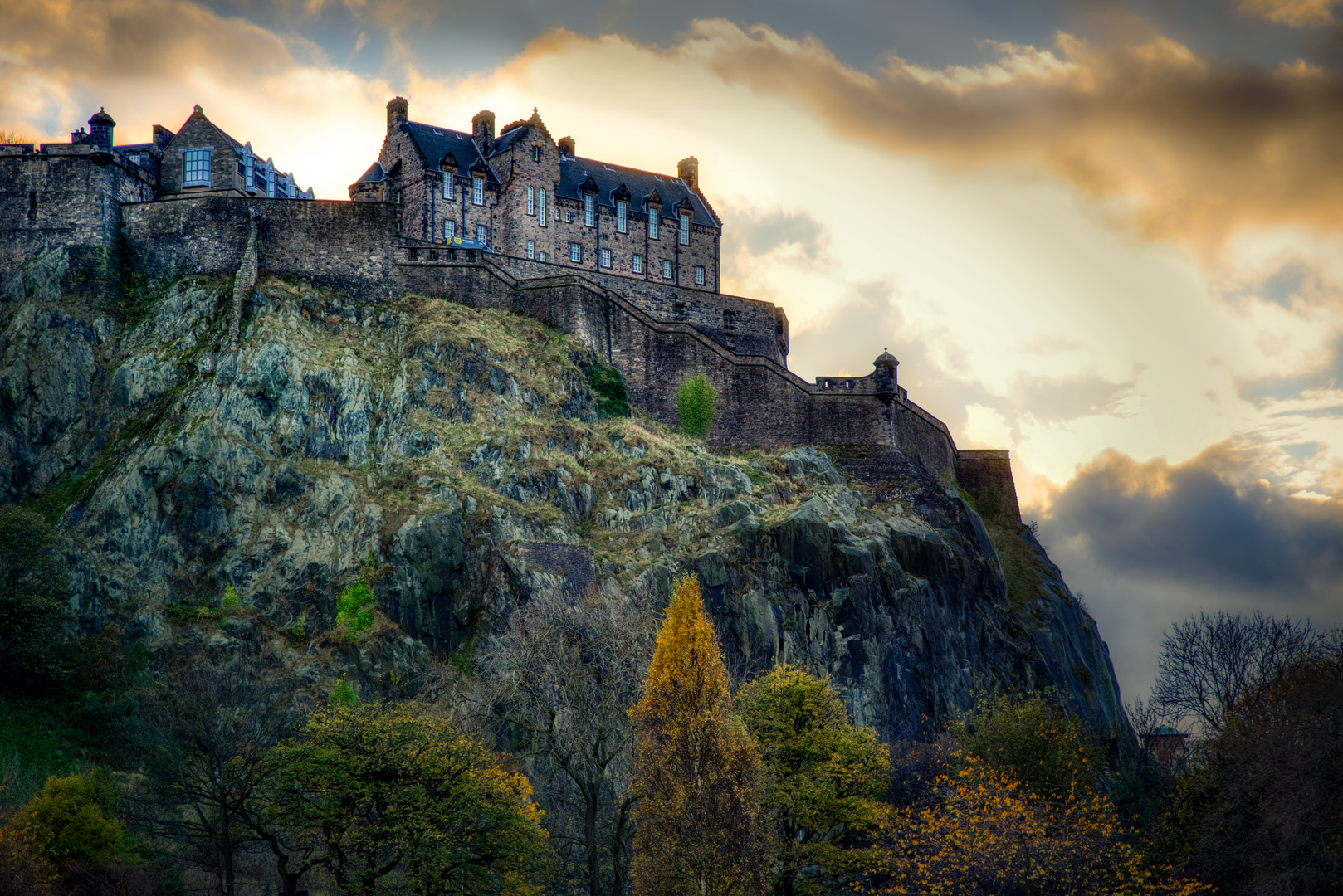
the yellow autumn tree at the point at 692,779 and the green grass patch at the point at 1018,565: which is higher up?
the green grass patch at the point at 1018,565

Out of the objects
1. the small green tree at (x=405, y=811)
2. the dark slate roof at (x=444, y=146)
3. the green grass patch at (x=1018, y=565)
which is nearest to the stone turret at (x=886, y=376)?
the green grass patch at (x=1018, y=565)

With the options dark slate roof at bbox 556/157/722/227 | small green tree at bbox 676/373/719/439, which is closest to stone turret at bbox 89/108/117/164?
dark slate roof at bbox 556/157/722/227

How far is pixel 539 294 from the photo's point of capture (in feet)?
193

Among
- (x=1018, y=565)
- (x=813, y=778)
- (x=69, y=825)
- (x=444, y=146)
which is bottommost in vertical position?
(x=69, y=825)

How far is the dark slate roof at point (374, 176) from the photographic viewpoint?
62656 millimetres

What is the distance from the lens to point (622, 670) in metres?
37.1

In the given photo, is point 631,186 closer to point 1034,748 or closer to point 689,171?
point 689,171

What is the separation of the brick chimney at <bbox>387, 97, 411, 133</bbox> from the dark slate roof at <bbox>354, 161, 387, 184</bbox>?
7.63 feet

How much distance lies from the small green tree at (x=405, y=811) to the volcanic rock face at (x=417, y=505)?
11135 mm

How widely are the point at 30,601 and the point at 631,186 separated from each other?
42.1 meters

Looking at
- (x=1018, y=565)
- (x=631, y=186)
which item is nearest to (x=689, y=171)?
(x=631, y=186)

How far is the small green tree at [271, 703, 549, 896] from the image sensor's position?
29.8m

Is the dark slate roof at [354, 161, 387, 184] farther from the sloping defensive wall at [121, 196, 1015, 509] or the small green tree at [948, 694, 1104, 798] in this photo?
the small green tree at [948, 694, 1104, 798]

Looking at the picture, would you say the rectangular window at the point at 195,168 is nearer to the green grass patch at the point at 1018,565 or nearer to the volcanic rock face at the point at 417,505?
the volcanic rock face at the point at 417,505
